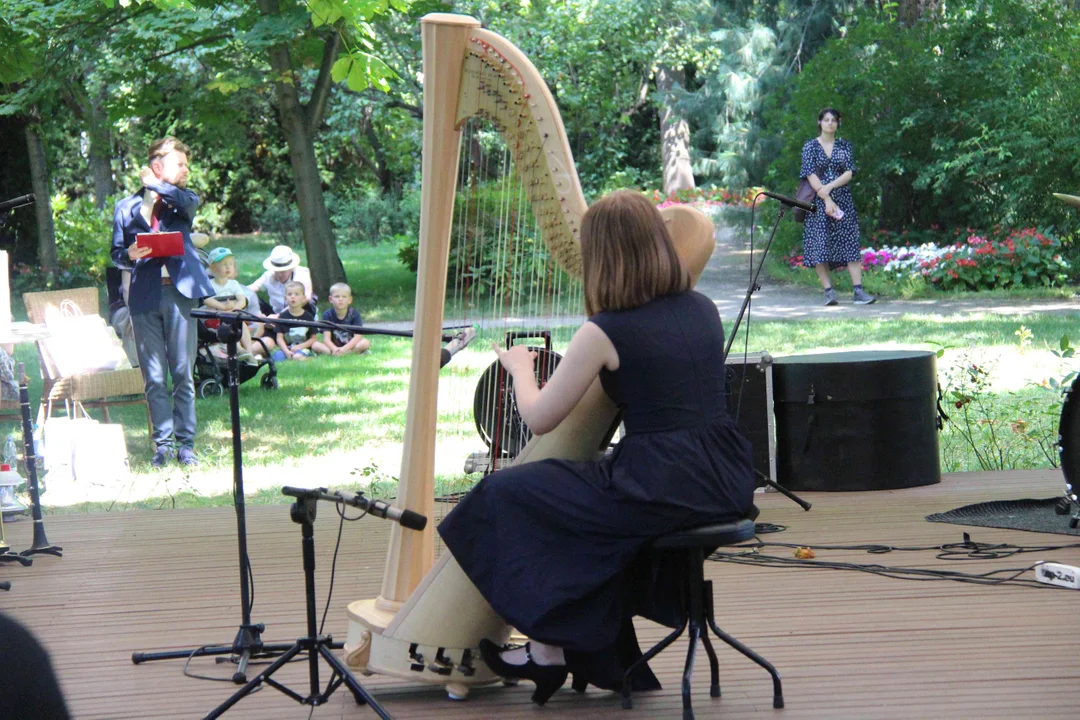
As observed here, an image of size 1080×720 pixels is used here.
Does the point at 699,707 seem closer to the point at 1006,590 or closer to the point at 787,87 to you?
the point at 1006,590

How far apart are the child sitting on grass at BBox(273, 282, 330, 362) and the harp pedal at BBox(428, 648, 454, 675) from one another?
7205 mm

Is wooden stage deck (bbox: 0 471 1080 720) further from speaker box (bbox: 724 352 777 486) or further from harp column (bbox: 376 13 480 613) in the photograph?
harp column (bbox: 376 13 480 613)

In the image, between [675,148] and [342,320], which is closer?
[342,320]

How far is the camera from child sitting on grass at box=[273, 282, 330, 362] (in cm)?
1049

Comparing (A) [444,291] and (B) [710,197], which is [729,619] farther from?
(B) [710,197]

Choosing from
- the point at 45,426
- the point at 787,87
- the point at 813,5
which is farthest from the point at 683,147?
the point at 45,426

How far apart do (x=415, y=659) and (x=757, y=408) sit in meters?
3.16

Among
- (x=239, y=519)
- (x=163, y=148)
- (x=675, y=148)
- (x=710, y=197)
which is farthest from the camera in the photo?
(x=675, y=148)

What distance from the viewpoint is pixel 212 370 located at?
9.77 meters

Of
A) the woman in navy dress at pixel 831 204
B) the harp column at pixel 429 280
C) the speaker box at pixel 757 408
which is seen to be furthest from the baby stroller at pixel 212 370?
the harp column at pixel 429 280

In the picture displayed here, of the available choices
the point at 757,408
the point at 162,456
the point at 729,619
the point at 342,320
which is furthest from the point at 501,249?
the point at 342,320

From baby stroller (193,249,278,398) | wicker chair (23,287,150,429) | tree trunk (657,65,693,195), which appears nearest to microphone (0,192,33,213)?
wicker chair (23,287,150,429)

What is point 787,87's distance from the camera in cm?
1867

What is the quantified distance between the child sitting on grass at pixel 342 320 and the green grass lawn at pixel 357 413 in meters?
0.15
